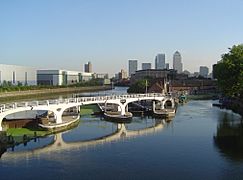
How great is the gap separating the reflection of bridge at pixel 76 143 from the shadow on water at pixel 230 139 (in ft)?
22.3

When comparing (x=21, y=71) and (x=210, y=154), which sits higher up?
(x=21, y=71)

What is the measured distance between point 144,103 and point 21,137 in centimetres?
3315

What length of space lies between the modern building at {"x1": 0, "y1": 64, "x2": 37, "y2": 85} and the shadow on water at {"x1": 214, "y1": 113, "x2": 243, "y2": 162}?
9700 cm

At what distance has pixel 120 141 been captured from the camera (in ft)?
112

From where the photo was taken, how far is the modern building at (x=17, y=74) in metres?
133

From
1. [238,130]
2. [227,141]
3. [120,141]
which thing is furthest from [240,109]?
[120,141]

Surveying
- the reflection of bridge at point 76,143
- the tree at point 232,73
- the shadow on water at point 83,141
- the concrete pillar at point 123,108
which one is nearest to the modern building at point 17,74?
the concrete pillar at point 123,108

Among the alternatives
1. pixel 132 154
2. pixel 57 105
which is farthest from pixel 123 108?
pixel 132 154

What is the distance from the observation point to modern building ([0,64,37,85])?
5219 inches

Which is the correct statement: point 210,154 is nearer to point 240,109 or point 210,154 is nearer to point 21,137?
point 21,137

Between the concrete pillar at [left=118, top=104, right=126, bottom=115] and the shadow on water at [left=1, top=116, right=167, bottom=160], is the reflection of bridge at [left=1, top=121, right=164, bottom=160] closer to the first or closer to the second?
the shadow on water at [left=1, top=116, right=167, bottom=160]

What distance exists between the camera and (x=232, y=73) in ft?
179

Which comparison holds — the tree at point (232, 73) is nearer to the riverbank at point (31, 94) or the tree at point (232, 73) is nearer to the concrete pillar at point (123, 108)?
the concrete pillar at point (123, 108)

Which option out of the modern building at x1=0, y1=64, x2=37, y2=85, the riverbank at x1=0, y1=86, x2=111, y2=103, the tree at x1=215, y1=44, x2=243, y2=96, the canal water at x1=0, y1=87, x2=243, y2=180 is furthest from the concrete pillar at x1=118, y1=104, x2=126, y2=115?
the modern building at x1=0, y1=64, x2=37, y2=85
